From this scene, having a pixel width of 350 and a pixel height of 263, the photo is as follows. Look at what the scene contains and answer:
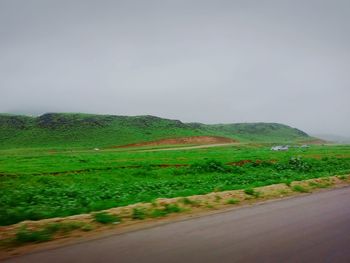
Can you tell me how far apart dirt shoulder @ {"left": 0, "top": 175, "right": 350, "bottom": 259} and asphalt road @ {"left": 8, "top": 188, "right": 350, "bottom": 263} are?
1.77 feet

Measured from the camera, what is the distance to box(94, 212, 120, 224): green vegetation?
9.09m

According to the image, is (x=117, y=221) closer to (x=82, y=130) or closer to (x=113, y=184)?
(x=113, y=184)

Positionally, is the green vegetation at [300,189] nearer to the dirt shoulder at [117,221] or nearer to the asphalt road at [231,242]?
the dirt shoulder at [117,221]

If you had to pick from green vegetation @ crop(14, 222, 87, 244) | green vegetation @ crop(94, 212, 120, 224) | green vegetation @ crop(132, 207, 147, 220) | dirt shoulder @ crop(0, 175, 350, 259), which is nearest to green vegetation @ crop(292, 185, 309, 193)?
dirt shoulder @ crop(0, 175, 350, 259)

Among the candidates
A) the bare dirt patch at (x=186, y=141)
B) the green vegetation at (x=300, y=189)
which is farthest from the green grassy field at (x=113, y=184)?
the bare dirt patch at (x=186, y=141)

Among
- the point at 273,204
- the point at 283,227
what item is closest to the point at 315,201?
the point at 273,204

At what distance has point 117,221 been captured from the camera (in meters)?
9.24

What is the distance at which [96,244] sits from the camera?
7047 millimetres

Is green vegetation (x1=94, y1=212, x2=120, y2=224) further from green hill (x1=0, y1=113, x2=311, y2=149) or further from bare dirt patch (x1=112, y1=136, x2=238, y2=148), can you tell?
green hill (x1=0, y1=113, x2=311, y2=149)

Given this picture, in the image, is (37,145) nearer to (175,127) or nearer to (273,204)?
(175,127)

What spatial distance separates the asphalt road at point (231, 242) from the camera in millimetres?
6367

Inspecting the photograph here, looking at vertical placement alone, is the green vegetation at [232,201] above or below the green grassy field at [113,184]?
above

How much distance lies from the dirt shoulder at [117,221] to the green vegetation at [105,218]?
0.03 meters

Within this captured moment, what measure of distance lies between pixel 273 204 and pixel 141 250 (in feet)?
21.1
